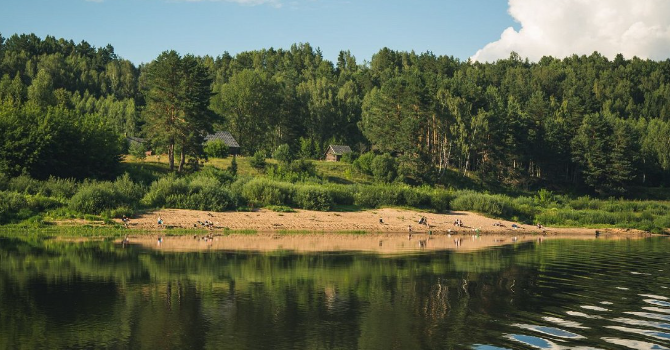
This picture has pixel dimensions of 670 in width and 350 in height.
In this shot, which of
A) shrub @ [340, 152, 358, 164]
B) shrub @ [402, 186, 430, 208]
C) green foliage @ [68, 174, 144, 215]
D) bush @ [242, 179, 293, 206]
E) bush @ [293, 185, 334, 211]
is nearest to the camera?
green foliage @ [68, 174, 144, 215]

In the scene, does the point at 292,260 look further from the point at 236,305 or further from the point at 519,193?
the point at 519,193

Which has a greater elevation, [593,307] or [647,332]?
[593,307]

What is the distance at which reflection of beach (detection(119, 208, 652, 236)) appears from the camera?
54094mm

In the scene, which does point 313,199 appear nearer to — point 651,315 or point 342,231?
point 342,231

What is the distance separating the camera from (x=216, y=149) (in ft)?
335

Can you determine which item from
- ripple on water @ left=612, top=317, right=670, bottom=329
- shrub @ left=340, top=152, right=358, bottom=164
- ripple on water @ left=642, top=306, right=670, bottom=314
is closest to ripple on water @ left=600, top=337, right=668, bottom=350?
ripple on water @ left=612, top=317, right=670, bottom=329

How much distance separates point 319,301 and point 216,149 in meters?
80.1

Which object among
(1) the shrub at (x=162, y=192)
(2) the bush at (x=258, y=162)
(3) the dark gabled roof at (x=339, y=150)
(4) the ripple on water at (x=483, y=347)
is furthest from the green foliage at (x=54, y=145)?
(3) the dark gabled roof at (x=339, y=150)

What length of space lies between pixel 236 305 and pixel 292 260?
13.0 meters

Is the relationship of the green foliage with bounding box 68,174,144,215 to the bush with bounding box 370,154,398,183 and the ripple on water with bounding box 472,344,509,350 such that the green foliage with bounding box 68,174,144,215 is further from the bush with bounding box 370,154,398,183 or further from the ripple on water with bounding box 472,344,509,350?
the bush with bounding box 370,154,398,183

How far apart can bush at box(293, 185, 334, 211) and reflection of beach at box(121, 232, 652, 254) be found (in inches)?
320

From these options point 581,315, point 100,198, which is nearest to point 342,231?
point 100,198

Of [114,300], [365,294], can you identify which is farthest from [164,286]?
[365,294]

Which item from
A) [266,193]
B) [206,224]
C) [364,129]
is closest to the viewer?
[206,224]
